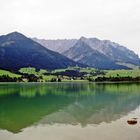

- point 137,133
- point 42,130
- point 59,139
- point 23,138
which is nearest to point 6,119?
point 42,130

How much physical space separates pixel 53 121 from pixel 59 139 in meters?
17.0

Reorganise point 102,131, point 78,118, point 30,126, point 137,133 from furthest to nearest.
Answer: point 78,118
point 30,126
point 102,131
point 137,133

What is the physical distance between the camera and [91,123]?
52188 millimetres

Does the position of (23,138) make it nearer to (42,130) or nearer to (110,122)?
(42,130)

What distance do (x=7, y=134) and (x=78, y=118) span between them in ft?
64.7

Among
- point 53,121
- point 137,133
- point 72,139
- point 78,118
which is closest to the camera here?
point 72,139

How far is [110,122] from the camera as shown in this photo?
5278 centimetres

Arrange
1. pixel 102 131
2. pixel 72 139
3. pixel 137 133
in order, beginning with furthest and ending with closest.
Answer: pixel 102 131 → pixel 137 133 → pixel 72 139

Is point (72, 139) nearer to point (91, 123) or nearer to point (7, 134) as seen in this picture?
point (7, 134)

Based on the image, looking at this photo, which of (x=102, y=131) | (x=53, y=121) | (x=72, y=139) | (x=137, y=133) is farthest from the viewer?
(x=53, y=121)

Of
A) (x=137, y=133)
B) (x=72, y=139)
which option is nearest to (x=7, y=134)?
(x=72, y=139)

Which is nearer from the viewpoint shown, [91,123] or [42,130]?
[42,130]

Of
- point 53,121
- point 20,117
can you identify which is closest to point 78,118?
point 53,121

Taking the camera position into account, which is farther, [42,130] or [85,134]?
[42,130]
